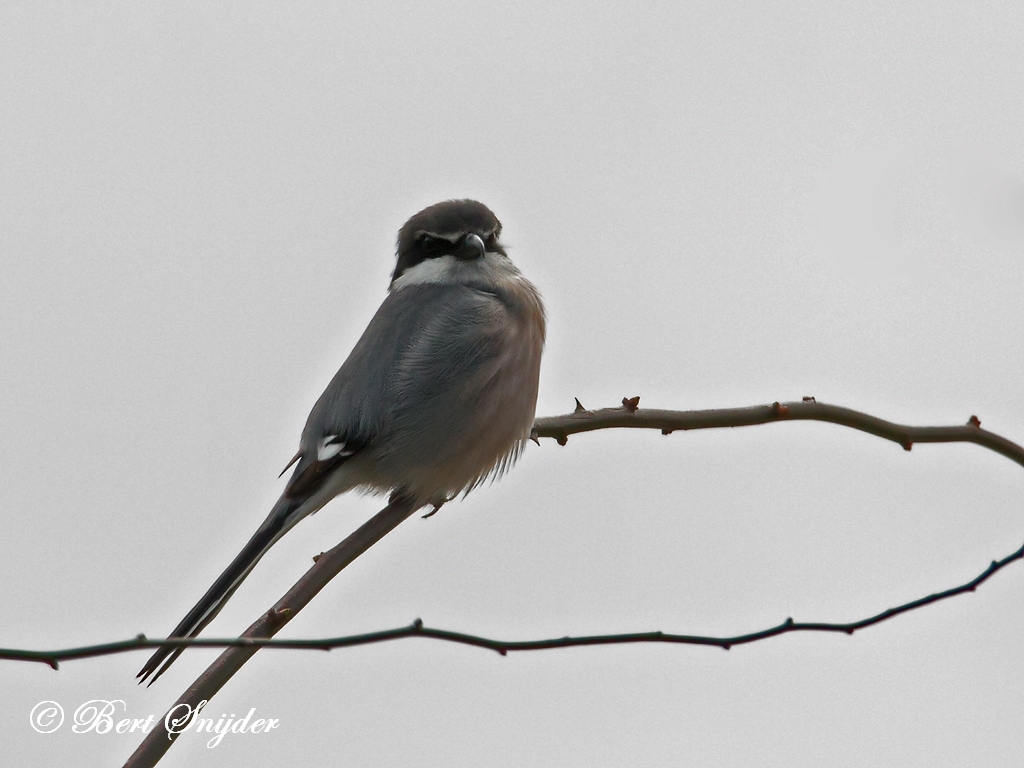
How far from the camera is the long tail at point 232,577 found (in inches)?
108

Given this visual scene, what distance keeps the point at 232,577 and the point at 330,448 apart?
33.3 inches

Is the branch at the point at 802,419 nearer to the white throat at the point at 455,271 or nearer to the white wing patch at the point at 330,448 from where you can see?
the white wing patch at the point at 330,448

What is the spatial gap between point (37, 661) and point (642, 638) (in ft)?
3.50

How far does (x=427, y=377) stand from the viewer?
14.3 feet

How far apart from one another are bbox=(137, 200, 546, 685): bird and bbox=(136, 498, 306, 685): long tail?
0.16 feet

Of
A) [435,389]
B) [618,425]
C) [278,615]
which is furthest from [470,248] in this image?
[278,615]

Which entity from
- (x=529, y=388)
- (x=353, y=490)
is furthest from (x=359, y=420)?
(x=529, y=388)

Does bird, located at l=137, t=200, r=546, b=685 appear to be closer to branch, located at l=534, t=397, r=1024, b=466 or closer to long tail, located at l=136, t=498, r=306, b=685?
long tail, located at l=136, t=498, r=306, b=685

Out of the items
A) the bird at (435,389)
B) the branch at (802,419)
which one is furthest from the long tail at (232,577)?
the branch at (802,419)

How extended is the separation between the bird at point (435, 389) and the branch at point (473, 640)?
1849mm

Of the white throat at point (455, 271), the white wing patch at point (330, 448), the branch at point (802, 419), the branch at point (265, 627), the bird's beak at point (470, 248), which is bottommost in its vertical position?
the branch at point (265, 627)

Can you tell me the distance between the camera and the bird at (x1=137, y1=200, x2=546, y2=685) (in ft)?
13.8

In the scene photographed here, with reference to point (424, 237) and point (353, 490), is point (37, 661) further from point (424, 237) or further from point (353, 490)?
point (424, 237)

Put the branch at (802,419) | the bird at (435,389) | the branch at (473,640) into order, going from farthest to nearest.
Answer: the bird at (435,389) → the branch at (802,419) → the branch at (473,640)
